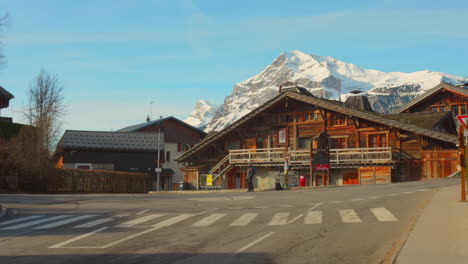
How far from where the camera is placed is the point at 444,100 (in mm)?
49906

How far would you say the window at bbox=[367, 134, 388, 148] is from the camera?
40781 millimetres

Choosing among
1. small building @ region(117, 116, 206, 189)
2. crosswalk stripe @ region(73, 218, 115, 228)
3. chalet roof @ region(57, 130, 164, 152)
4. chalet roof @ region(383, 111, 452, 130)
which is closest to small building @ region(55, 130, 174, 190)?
chalet roof @ region(57, 130, 164, 152)

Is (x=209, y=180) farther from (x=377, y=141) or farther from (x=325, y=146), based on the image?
(x=377, y=141)

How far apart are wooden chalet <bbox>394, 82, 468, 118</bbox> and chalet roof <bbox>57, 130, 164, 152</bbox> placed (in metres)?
28.4

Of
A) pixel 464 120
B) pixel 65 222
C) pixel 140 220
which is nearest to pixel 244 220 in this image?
pixel 140 220

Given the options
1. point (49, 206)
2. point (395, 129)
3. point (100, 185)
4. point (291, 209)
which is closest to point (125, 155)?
point (100, 185)

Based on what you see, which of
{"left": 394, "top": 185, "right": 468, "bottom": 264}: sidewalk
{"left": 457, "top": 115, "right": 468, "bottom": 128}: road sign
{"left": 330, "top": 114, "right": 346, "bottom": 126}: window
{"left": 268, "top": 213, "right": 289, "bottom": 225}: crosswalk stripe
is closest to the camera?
{"left": 394, "top": 185, "right": 468, "bottom": 264}: sidewalk

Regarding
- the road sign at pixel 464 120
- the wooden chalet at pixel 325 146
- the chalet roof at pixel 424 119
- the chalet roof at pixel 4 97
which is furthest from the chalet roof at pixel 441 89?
the chalet roof at pixel 4 97

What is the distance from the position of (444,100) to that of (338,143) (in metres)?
13.9

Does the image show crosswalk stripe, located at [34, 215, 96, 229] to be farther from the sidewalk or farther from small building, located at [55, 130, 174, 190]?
small building, located at [55, 130, 174, 190]

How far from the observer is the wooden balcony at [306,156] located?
128 ft

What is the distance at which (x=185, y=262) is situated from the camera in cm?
953

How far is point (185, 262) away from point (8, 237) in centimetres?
559

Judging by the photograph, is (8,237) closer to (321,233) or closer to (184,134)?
(321,233)
